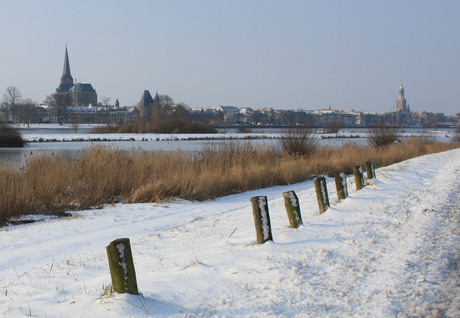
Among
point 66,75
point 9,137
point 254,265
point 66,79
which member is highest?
point 66,75

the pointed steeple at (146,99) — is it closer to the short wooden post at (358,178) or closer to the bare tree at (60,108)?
the bare tree at (60,108)

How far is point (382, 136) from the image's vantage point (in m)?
27.3

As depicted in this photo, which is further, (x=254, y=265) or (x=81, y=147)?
(x=81, y=147)

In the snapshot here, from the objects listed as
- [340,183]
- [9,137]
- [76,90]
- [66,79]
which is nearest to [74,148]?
[9,137]

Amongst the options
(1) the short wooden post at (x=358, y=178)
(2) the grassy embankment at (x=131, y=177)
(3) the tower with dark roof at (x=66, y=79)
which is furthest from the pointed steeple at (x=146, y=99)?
(1) the short wooden post at (x=358, y=178)

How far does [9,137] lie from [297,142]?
81.9 ft

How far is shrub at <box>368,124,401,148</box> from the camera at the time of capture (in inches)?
1071

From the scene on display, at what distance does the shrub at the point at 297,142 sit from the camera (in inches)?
750

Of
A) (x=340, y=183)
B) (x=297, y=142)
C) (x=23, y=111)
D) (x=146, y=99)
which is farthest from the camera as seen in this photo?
(x=146, y=99)

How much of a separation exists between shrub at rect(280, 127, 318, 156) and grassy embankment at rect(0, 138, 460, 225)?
269 cm

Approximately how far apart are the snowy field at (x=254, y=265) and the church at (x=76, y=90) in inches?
7101

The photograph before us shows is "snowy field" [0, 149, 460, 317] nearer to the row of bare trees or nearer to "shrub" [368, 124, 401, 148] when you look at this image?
"shrub" [368, 124, 401, 148]

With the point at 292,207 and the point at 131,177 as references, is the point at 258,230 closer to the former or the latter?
the point at 292,207

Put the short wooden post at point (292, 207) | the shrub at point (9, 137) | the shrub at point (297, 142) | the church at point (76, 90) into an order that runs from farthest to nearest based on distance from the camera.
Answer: the church at point (76, 90), the shrub at point (9, 137), the shrub at point (297, 142), the short wooden post at point (292, 207)
